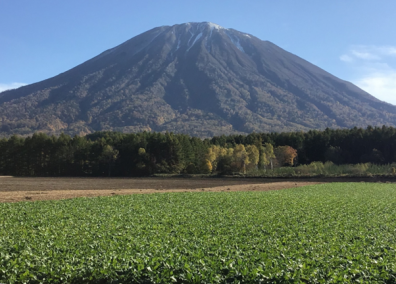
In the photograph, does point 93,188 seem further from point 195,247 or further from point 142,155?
point 142,155

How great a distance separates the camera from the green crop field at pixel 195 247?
29.0 ft

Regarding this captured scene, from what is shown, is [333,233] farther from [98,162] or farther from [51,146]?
[51,146]

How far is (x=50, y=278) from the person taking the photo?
9.05m

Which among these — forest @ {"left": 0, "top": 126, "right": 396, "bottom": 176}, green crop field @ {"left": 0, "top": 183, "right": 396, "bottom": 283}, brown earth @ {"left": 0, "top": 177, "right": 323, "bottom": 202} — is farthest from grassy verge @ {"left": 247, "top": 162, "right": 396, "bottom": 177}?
green crop field @ {"left": 0, "top": 183, "right": 396, "bottom": 283}

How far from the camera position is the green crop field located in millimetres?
8852

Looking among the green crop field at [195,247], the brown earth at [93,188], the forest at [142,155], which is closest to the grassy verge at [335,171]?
the forest at [142,155]

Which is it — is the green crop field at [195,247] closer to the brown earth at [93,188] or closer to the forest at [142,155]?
the brown earth at [93,188]

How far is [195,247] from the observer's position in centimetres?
1132

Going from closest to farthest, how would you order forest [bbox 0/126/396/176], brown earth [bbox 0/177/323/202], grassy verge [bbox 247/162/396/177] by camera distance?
1. brown earth [bbox 0/177/323/202]
2. grassy verge [bbox 247/162/396/177]
3. forest [bbox 0/126/396/176]

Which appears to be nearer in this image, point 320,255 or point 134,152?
point 320,255

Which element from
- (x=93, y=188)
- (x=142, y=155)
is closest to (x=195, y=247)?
(x=93, y=188)

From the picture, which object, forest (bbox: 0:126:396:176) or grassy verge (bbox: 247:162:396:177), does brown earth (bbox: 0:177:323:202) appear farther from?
forest (bbox: 0:126:396:176)

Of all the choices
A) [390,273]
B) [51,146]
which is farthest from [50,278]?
[51,146]

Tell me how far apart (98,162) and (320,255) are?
83.0 m
